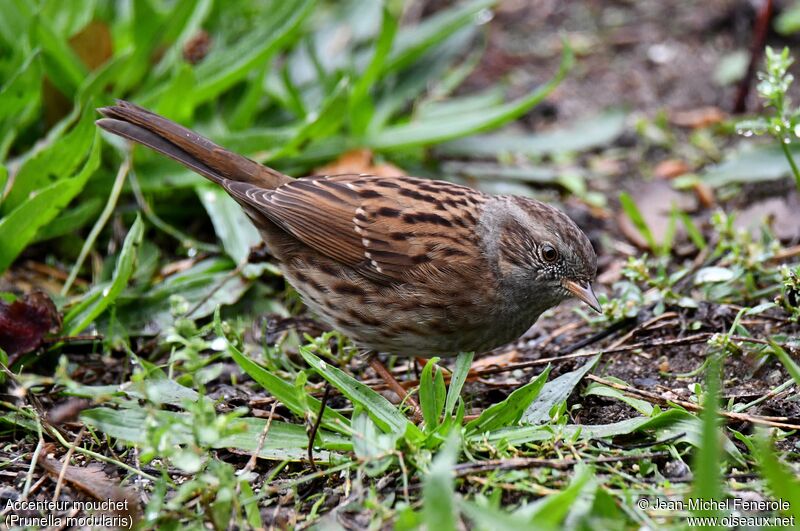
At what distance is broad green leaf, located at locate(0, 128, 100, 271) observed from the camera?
448cm

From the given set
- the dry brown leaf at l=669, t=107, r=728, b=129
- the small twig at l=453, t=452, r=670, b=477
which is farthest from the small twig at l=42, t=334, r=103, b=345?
the dry brown leaf at l=669, t=107, r=728, b=129

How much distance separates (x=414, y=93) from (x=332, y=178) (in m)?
1.86

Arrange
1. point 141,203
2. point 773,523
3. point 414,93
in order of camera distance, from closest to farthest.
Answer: point 773,523, point 141,203, point 414,93

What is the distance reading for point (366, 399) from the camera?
3645 mm

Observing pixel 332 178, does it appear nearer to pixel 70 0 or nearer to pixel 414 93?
pixel 414 93

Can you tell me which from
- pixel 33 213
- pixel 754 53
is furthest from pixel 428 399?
pixel 754 53

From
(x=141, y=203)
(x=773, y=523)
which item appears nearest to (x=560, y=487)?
(x=773, y=523)

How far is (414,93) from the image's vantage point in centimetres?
625

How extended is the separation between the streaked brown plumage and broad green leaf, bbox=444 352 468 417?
249mm

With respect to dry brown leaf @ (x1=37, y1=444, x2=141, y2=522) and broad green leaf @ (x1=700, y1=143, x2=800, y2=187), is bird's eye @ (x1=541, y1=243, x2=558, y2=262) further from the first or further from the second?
dry brown leaf @ (x1=37, y1=444, x2=141, y2=522)

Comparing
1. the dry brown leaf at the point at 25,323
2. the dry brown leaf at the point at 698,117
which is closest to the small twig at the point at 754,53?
the dry brown leaf at the point at 698,117

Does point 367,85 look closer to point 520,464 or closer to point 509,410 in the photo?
point 509,410

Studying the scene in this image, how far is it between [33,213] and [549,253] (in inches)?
94.8

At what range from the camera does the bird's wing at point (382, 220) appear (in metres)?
4.17
